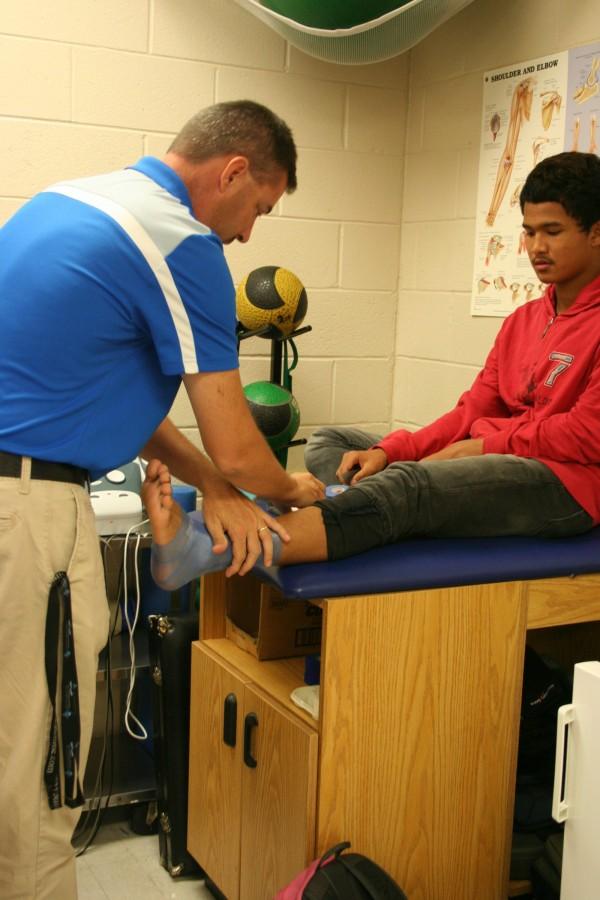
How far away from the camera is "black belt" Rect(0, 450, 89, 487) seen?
5.12ft

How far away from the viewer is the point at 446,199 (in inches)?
132

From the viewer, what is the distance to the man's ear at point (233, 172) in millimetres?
1765

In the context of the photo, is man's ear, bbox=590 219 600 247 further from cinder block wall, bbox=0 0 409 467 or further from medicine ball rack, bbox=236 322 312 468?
cinder block wall, bbox=0 0 409 467

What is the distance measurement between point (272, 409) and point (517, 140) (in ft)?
3.47

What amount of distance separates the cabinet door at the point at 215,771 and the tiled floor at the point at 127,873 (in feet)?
0.29

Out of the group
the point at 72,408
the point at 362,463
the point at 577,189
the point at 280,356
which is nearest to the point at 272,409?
the point at 280,356

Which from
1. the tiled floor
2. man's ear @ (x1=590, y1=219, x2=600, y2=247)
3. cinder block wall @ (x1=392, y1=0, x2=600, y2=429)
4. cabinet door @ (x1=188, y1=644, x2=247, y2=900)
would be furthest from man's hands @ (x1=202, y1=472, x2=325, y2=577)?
cinder block wall @ (x1=392, y1=0, x2=600, y2=429)

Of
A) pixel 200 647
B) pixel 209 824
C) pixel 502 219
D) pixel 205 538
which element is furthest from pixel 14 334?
pixel 502 219

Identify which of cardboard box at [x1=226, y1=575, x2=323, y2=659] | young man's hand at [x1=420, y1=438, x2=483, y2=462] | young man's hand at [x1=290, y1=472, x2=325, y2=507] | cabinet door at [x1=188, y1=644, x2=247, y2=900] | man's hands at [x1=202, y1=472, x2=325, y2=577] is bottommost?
cabinet door at [x1=188, y1=644, x2=247, y2=900]

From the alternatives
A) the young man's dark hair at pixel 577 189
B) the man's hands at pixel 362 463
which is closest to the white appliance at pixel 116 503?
the man's hands at pixel 362 463

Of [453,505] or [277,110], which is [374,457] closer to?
[453,505]

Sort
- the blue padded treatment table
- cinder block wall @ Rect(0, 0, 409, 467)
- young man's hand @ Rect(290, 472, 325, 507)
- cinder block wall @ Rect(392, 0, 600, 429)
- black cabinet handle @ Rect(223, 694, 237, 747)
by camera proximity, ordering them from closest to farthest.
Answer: the blue padded treatment table
young man's hand @ Rect(290, 472, 325, 507)
black cabinet handle @ Rect(223, 694, 237, 747)
cinder block wall @ Rect(0, 0, 409, 467)
cinder block wall @ Rect(392, 0, 600, 429)

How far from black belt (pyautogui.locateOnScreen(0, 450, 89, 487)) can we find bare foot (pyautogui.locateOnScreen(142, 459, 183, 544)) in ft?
0.47

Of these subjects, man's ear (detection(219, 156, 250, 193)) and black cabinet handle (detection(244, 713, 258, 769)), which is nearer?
man's ear (detection(219, 156, 250, 193))
